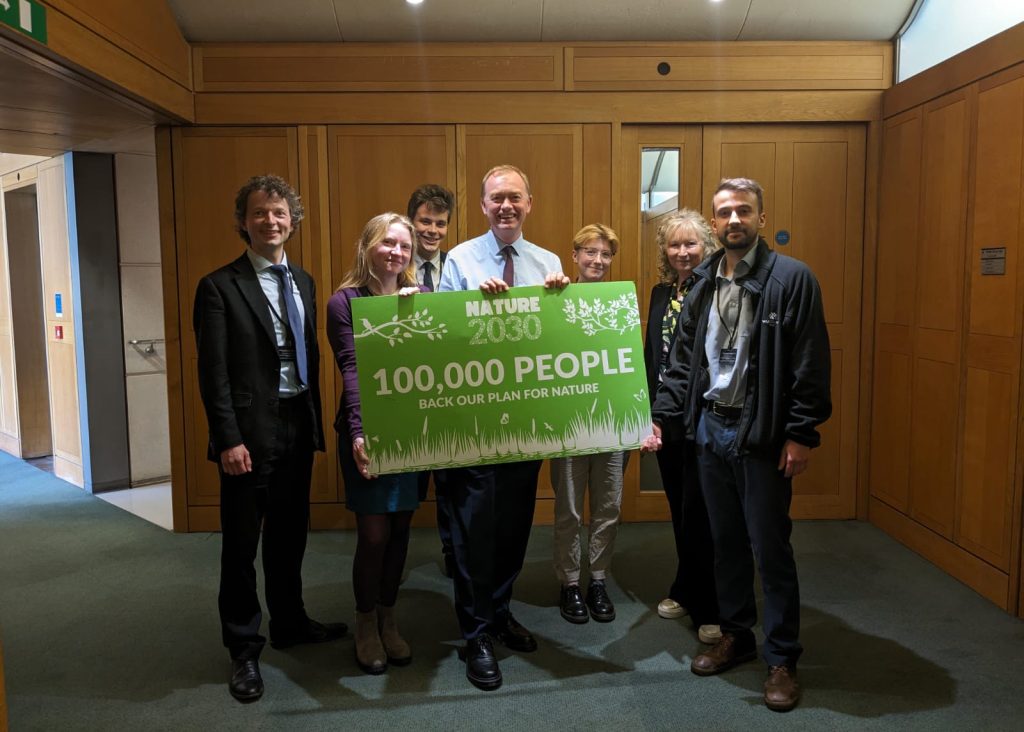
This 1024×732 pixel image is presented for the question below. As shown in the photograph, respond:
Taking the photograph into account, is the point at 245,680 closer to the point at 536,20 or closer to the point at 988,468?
the point at 988,468

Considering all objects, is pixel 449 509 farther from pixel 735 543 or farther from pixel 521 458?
pixel 735 543

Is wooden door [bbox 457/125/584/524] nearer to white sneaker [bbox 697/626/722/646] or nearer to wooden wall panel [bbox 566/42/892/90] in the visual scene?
wooden wall panel [bbox 566/42/892/90]

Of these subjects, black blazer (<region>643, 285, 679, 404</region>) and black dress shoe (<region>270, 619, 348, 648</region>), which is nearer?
black dress shoe (<region>270, 619, 348, 648</region>)

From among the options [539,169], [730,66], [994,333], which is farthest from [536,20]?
[994,333]

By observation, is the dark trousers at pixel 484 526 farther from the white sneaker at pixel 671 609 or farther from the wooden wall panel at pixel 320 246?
the wooden wall panel at pixel 320 246

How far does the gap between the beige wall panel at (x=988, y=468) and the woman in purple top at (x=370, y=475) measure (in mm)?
2387

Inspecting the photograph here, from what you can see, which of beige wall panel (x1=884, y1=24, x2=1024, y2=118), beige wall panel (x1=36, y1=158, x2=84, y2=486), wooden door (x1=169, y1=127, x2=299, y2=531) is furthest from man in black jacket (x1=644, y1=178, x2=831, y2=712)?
beige wall panel (x1=36, y1=158, x2=84, y2=486)

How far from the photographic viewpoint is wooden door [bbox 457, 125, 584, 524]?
3.92 meters

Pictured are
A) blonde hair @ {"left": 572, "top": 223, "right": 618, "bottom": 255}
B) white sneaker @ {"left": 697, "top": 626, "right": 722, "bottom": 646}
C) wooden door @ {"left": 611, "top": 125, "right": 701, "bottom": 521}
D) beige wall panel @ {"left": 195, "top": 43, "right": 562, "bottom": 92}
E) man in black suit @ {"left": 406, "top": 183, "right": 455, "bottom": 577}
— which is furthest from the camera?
wooden door @ {"left": 611, "top": 125, "right": 701, "bottom": 521}

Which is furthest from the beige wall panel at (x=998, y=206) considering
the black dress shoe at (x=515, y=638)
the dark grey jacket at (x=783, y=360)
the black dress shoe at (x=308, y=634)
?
the black dress shoe at (x=308, y=634)

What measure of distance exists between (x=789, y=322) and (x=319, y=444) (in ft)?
5.26

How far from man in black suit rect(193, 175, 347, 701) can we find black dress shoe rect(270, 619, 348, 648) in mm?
244

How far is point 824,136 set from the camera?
397 cm

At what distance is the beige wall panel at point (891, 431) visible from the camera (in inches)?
146
